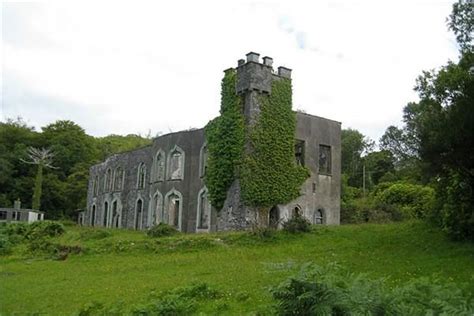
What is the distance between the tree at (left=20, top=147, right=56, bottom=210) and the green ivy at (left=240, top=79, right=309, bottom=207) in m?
33.2

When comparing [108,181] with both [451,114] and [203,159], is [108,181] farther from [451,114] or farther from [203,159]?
[451,114]

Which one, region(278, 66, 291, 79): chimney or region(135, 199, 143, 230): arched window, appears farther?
region(135, 199, 143, 230): arched window

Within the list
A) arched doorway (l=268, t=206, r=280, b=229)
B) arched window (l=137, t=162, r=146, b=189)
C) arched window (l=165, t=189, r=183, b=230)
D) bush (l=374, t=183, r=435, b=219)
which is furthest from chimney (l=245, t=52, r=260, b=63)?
arched window (l=137, t=162, r=146, b=189)

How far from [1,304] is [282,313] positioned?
32.0 ft

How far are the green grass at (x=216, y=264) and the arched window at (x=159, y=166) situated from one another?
32.8 feet

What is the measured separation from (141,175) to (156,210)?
5.53 metres

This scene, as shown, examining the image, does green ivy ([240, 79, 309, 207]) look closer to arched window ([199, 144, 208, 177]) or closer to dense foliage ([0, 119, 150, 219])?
arched window ([199, 144, 208, 177])

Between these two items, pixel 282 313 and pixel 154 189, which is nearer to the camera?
pixel 282 313

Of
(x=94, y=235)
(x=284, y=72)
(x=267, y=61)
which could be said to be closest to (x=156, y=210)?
(x=94, y=235)

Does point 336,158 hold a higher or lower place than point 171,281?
higher

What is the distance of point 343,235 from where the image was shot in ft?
80.9

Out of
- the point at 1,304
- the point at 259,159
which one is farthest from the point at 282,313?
the point at 259,159

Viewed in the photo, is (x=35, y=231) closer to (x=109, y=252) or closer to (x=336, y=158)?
(x=109, y=252)

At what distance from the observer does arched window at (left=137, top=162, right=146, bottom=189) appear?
42.9 metres
